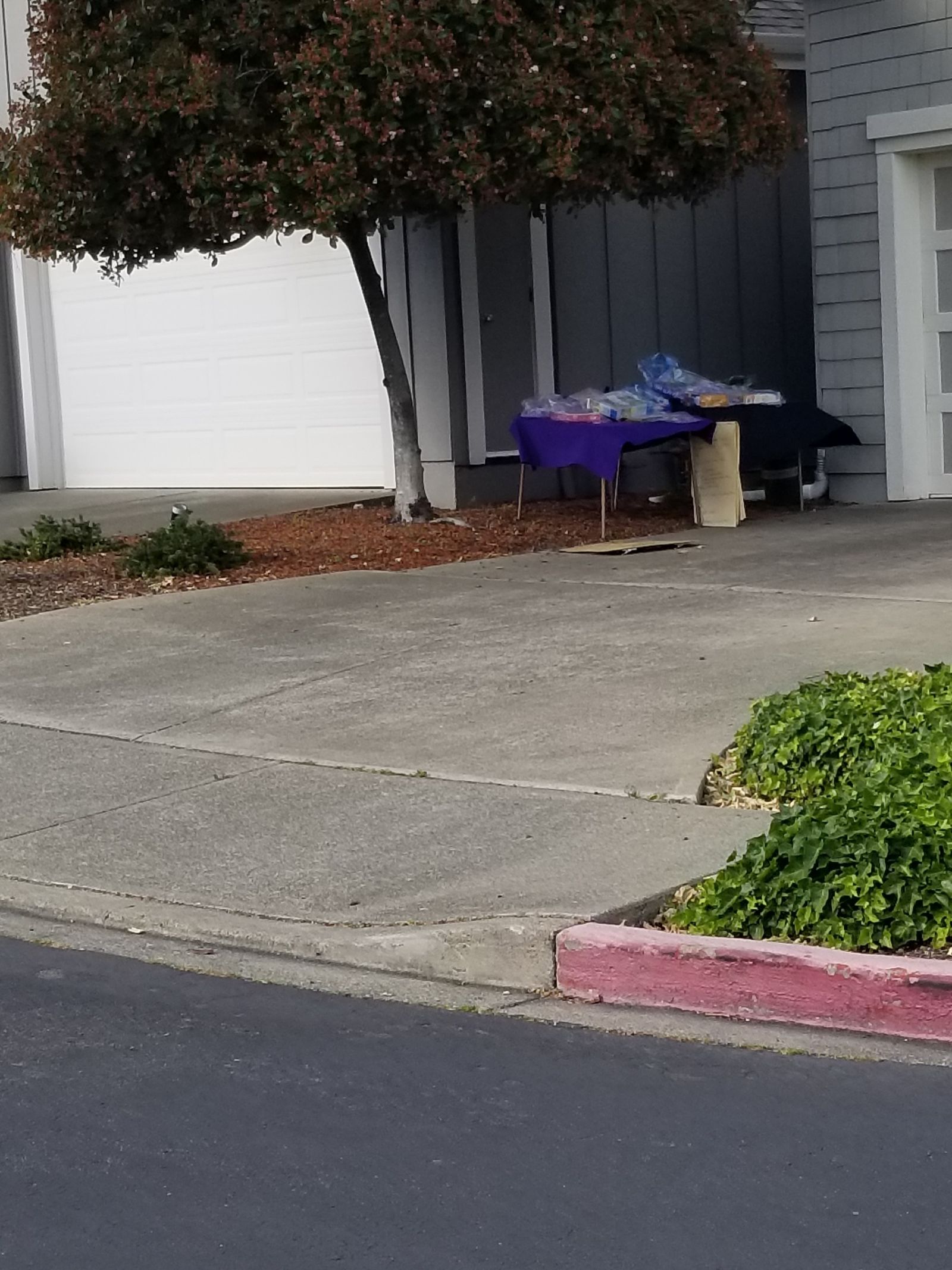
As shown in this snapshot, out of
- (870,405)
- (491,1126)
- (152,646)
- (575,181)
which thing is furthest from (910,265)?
(491,1126)

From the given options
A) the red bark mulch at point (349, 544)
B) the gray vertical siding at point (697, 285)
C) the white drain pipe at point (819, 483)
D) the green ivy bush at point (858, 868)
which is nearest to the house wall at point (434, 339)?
the red bark mulch at point (349, 544)

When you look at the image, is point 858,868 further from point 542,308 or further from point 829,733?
point 542,308

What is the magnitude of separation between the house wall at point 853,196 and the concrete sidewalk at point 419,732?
2128 mm

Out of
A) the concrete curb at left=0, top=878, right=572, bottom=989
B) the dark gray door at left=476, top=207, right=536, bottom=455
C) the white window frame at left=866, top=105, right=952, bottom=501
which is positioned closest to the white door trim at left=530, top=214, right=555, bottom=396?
the dark gray door at left=476, top=207, right=536, bottom=455

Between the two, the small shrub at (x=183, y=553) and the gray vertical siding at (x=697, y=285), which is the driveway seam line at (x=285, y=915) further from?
the gray vertical siding at (x=697, y=285)

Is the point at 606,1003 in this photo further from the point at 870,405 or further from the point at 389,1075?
the point at 870,405

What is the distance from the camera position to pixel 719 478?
43.5ft

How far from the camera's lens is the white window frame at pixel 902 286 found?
13.6 m

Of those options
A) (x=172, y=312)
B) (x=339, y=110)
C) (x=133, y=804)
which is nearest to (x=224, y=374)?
(x=172, y=312)

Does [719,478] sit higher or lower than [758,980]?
higher

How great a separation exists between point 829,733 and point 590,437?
643 centimetres

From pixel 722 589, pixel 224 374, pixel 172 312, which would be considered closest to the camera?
pixel 722 589

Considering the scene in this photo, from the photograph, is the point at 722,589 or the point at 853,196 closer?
the point at 722,589

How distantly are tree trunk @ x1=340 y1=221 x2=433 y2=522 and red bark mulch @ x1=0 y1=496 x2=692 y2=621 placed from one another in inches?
7.2
